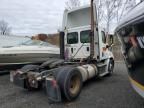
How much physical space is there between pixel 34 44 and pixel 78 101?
19.0ft

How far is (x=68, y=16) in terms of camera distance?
9211 millimetres

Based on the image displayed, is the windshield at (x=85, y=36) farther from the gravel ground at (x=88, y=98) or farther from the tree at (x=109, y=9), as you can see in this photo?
the tree at (x=109, y=9)

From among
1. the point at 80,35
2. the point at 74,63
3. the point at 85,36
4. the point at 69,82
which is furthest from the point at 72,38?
the point at 69,82

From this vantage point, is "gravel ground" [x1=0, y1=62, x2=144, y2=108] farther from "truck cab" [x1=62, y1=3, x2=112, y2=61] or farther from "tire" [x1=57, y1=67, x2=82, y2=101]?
"truck cab" [x1=62, y1=3, x2=112, y2=61]

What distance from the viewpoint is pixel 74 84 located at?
5.90 m

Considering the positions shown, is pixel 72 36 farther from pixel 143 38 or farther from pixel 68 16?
pixel 143 38

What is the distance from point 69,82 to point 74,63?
2.23 meters

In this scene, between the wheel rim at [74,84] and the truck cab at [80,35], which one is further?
the truck cab at [80,35]

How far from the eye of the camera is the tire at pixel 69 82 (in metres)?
5.32

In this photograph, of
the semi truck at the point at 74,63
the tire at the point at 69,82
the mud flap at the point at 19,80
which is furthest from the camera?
the mud flap at the point at 19,80

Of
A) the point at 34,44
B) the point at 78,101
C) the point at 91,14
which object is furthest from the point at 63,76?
the point at 34,44

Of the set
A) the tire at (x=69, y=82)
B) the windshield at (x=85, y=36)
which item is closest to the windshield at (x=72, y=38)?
the windshield at (x=85, y=36)

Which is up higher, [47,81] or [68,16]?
[68,16]

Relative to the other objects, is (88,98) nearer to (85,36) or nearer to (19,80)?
(19,80)
